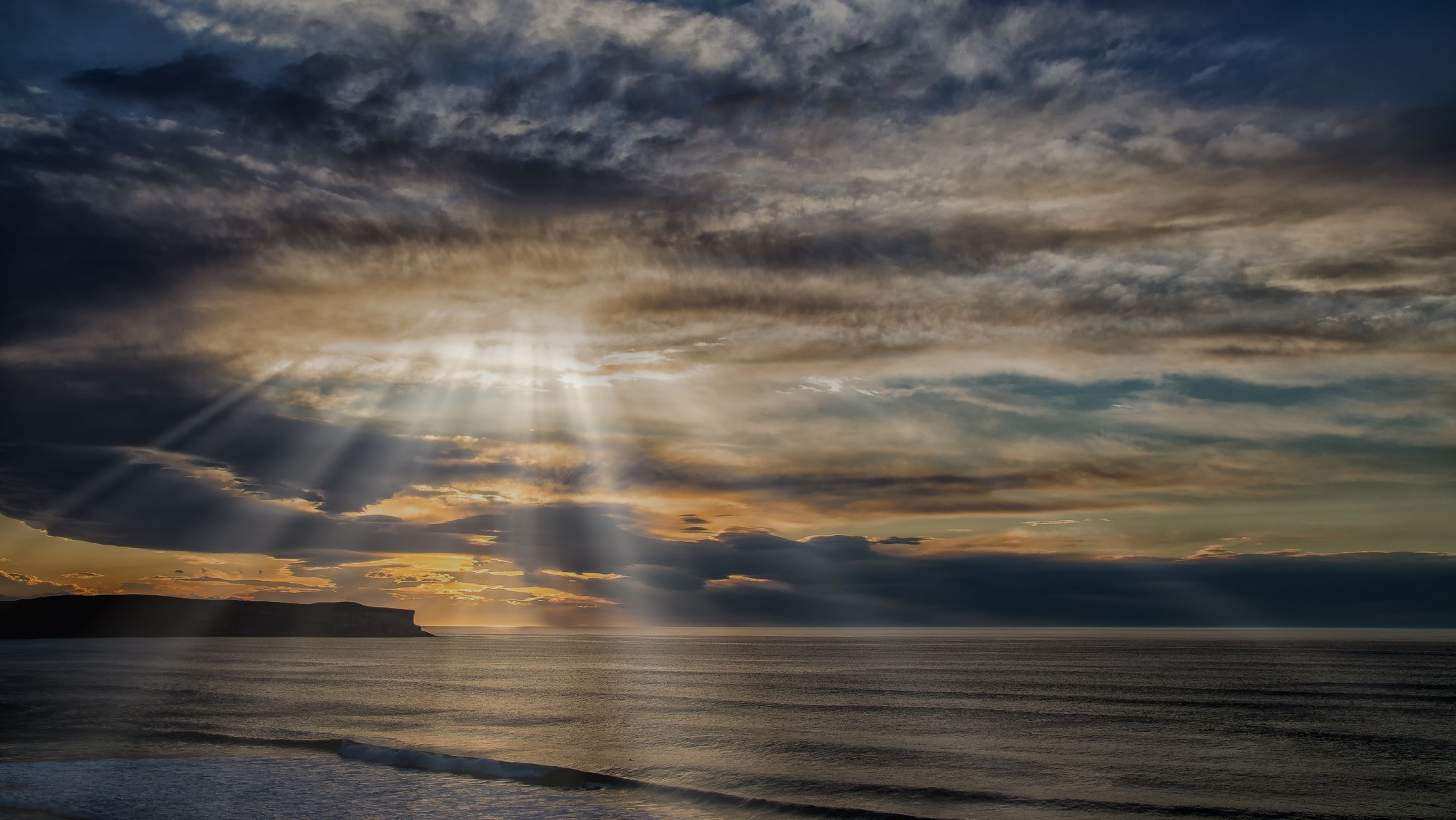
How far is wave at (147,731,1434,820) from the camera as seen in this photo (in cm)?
2902

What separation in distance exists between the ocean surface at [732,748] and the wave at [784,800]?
0.14 m

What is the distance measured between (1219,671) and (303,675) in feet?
365

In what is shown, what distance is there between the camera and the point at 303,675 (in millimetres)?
103312

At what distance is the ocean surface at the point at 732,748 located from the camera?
30.2 metres

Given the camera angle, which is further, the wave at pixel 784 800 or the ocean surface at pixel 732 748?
the ocean surface at pixel 732 748

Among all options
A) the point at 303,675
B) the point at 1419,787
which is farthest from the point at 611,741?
the point at 303,675

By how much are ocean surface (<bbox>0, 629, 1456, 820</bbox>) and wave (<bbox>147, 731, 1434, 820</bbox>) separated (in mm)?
143

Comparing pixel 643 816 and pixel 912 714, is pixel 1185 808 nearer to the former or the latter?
pixel 643 816

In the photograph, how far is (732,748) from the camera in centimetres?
4306

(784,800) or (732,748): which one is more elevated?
(784,800)

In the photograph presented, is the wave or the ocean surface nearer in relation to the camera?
the wave

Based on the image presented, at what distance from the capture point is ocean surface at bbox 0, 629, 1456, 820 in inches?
1191

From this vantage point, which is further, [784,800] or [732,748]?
[732,748]

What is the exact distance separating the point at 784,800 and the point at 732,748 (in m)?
12.4
